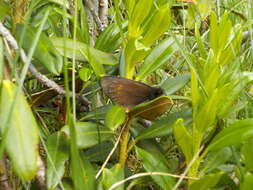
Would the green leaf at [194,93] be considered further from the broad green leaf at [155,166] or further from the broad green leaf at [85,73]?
the broad green leaf at [85,73]

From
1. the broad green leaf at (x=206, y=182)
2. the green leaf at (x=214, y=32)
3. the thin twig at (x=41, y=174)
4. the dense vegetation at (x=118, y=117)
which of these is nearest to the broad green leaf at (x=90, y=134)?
the dense vegetation at (x=118, y=117)

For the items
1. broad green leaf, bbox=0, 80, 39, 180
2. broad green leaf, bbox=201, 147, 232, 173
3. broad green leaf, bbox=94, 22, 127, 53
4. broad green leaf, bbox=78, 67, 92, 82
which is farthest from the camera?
broad green leaf, bbox=94, 22, 127, 53

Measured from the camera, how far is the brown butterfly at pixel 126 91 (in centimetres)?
101

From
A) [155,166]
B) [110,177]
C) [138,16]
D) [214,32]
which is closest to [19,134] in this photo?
[110,177]

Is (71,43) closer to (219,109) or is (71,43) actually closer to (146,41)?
(146,41)

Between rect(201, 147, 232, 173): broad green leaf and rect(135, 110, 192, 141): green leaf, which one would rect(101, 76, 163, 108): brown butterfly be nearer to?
rect(135, 110, 192, 141): green leaf

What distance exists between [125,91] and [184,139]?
0.16 metres

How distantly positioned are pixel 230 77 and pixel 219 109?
0.12 m

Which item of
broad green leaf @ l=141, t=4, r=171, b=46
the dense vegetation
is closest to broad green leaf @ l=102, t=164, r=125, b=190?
the dense vegetation

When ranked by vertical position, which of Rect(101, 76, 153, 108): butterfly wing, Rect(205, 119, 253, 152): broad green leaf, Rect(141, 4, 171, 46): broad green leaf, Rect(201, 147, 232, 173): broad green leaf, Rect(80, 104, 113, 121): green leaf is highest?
Rect(141, 4, 171, 46): broad green leaf

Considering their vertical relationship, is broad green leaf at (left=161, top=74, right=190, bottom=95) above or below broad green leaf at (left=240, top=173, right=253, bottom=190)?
above

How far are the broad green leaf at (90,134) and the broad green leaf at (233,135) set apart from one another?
23 cm

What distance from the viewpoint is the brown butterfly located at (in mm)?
1009

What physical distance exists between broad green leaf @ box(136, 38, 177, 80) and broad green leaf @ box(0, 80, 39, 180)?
370 millimetres
